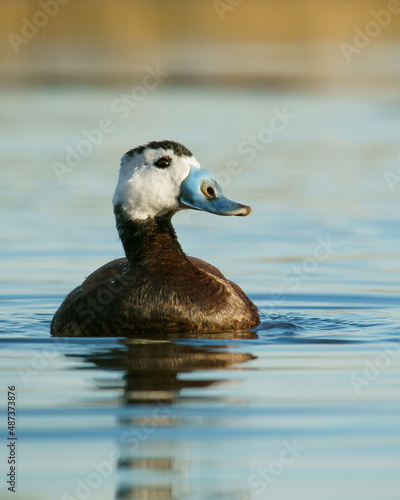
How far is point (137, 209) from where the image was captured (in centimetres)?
794

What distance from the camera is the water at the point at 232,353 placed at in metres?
5.06

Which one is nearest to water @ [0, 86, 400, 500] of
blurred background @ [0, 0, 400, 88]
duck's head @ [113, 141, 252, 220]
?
duck's head @ [113, 141, 252, 220]

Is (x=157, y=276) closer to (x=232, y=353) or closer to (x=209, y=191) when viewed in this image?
(x=209, y=191)

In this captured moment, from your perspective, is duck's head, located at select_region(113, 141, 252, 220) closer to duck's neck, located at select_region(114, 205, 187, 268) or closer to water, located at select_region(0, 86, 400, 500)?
duck's neck, located at select_region(114, 205, 187, 268)

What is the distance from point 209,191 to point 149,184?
16.1 inches

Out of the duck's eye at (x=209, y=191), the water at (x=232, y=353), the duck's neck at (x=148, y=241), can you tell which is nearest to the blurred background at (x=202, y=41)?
the water at (x=232, y=353)

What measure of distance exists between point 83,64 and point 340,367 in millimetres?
27032

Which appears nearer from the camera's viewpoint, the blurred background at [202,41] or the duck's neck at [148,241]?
the duck's neck at [148,241]

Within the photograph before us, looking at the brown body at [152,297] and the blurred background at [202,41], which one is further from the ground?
the blurred background at [202,41]

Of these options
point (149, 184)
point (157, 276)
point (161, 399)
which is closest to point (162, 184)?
point (149, 184)

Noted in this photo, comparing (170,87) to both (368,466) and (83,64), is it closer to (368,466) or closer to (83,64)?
(83,64)

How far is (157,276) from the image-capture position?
308 inches

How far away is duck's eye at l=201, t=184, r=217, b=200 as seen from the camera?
788 cm

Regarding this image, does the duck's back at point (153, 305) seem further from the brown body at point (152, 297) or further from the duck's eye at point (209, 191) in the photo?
the duck's eye at point (209, 191)
